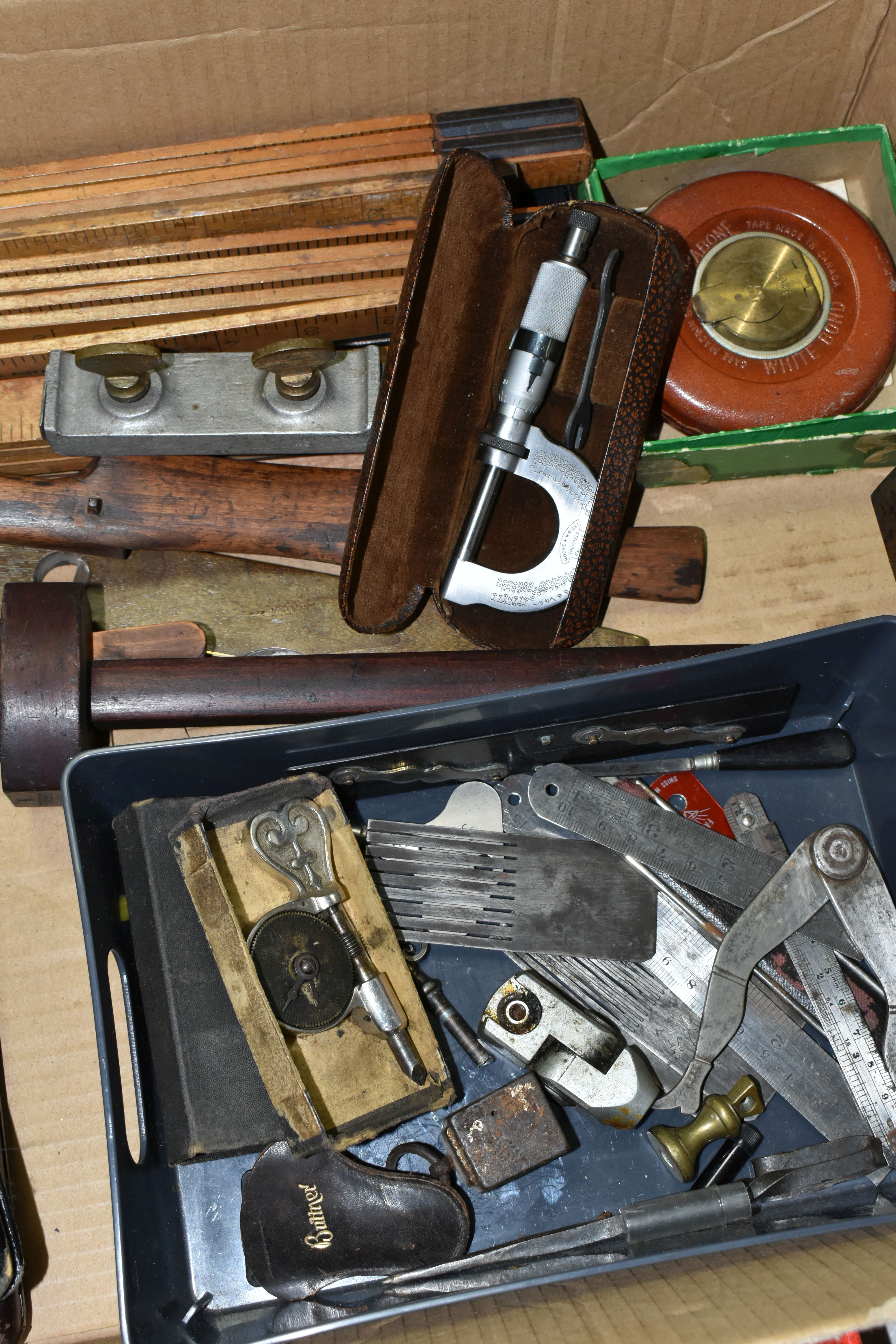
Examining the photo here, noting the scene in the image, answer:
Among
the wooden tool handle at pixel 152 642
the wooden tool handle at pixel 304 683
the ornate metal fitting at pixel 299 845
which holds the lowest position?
the ornate metal fitting at pixel 299 845

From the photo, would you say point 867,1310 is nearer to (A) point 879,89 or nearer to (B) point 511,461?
(B) point 511,461

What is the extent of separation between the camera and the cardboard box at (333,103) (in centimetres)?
126

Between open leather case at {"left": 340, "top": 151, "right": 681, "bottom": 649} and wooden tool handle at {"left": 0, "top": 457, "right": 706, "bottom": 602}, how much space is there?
0.32 ft

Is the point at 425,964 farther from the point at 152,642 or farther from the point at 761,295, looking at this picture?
the point at 761,295

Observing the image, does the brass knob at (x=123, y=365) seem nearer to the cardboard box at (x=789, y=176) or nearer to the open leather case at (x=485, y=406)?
the open leather case at (x=485, y=406)

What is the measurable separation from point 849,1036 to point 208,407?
3.56 feet

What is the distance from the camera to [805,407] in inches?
54.6

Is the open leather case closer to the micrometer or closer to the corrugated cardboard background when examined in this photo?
the micrometer

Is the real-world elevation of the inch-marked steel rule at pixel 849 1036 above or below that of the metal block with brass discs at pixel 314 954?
below

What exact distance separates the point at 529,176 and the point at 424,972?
39.4 inches

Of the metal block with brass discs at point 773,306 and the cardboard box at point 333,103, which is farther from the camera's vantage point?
the metal block with brass discs at point 773,306

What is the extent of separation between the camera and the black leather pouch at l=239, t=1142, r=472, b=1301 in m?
1.17

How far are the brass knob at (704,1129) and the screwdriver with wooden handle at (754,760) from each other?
369 millimetres

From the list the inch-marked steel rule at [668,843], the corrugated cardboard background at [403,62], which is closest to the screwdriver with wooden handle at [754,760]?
the inch-marked steel rule at [668,843]
